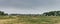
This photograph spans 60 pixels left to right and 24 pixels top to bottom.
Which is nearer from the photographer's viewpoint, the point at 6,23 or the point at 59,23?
the point at 6,23

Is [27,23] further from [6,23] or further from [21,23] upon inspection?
[6,23]

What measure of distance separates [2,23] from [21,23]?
9.70ft

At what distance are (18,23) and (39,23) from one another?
3.26 metres

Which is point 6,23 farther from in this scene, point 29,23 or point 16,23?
point 29,23

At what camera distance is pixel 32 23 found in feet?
85.7

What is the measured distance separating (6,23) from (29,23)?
11.6ft

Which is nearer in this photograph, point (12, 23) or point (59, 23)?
point (12, 23)

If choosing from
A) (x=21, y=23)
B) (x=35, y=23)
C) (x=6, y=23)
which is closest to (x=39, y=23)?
(x=35, y=23)

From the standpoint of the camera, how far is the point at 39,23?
86.9ft

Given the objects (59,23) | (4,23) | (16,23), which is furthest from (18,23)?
(59,23)

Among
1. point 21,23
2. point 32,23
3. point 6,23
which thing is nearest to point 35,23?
point 32,23

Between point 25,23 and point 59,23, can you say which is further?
point 59,23

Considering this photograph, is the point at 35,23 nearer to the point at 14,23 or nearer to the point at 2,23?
the point at 14,23

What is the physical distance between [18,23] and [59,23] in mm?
7020
